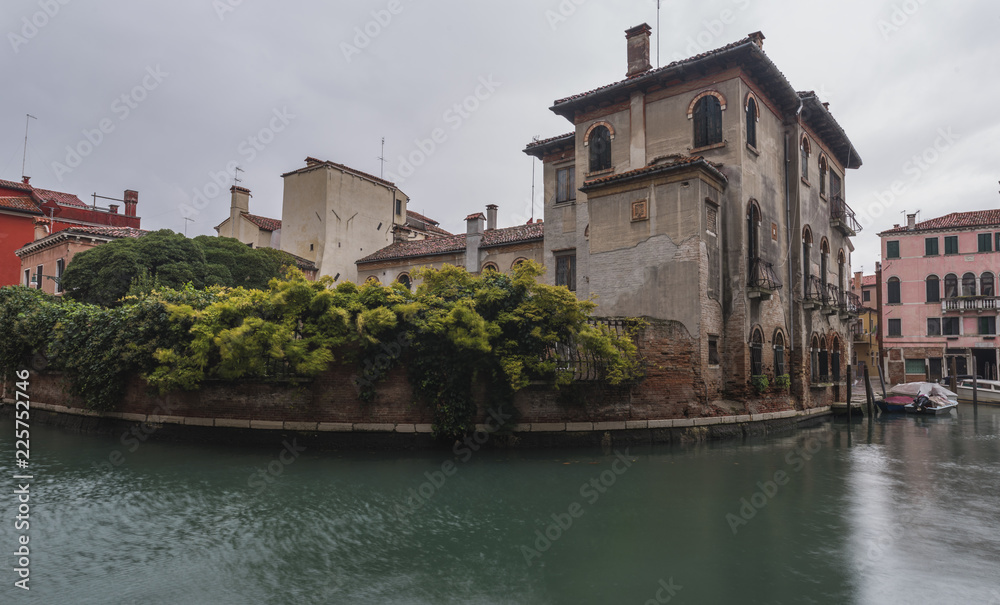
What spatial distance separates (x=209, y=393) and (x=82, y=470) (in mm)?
3233

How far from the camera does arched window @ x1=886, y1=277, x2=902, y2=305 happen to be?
3944 cm

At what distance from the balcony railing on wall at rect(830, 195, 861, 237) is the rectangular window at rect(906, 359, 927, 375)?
20559mm

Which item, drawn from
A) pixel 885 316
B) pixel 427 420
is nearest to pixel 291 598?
pixel 427 420

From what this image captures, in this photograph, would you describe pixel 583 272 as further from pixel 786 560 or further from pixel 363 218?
pixel 363 218

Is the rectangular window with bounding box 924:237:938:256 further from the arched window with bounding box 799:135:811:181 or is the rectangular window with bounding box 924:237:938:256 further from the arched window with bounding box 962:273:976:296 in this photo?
the arched window with bounding box 799:135:811:181

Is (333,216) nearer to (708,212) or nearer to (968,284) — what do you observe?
(708,212)

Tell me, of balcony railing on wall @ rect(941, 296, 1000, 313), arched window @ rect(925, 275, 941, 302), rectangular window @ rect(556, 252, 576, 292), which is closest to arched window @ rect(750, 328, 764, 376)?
rectangular window @ rect(556, 252, 576, 292)

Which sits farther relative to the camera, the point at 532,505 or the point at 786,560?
the point at 532,505

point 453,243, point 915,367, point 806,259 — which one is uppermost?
point 453,243

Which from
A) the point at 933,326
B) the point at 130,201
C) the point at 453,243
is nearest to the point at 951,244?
the point at 933,326

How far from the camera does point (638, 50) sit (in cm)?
1961

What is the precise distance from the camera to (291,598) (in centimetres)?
554

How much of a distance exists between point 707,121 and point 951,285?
31.2 m

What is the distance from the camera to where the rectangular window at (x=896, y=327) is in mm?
39231
